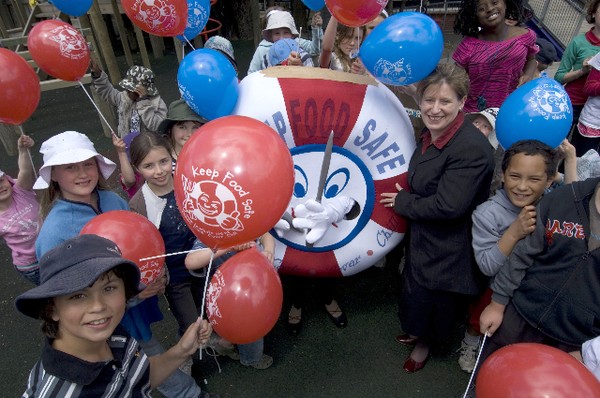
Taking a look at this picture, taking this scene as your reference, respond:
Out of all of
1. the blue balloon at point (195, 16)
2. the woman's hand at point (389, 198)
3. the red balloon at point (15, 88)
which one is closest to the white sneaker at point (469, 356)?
the woman's hand at point (389, 198)

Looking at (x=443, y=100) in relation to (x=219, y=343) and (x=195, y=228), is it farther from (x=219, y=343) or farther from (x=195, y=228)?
(x=219, y=343)

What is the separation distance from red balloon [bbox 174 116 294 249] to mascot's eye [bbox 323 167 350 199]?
2.51ft

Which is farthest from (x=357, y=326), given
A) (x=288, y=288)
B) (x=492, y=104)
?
(x=492, y=104)

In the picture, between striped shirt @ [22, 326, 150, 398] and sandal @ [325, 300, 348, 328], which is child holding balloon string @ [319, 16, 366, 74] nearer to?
sandal @ [325, 300, 348, 328]

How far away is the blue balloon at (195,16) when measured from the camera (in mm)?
2702

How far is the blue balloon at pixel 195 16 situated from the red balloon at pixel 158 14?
0.26m

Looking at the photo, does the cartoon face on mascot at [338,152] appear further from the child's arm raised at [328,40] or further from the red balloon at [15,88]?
the red balloon at [15,88]

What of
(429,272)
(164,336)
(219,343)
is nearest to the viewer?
(429,272)

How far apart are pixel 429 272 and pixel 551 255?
0.63 metres

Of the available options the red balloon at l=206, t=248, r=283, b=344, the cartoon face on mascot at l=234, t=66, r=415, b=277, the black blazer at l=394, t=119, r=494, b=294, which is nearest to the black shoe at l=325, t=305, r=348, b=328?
the cartoon face on mascot at l=234, t=66, r=415, b=277

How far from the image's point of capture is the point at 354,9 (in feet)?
5.95

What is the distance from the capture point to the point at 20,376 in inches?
97.9

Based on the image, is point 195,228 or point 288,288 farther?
point 288,288

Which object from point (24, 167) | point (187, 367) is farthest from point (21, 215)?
point (187, 367)
